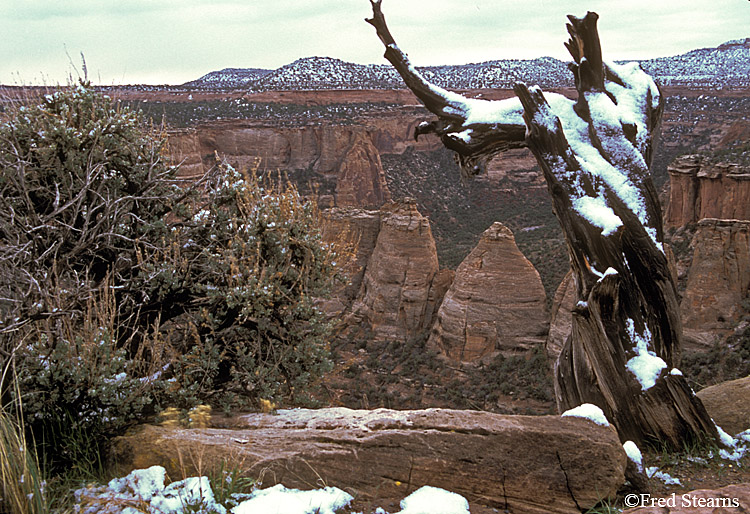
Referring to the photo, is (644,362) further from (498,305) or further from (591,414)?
(498,305)

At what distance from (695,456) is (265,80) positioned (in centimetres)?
7927

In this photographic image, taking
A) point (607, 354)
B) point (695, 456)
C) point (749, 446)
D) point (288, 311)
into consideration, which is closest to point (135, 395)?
point (288, 311)

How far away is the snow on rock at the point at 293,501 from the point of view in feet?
10.4

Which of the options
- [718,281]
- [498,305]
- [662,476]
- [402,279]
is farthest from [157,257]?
[718,281]

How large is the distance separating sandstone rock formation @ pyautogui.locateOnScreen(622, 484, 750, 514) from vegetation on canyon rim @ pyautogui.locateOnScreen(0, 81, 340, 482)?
3698 mm

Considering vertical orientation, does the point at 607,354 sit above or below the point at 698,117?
below

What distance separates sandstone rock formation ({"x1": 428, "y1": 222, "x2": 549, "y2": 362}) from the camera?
1995 cm

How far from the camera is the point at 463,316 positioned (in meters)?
20.6

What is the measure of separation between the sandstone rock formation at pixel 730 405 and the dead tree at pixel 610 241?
2.77 ft

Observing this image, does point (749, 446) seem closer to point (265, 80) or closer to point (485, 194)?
point (485, 194)

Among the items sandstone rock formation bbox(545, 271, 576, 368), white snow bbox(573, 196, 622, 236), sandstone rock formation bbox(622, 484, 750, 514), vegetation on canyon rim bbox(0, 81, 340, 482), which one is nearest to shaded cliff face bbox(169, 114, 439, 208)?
sandstone rock formation bbox(545, 271, 576, 368)

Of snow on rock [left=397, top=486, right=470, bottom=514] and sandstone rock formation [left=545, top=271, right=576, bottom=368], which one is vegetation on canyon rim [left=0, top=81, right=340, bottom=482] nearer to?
snow on rock [left=397, top=486, right=470, bottom=514]

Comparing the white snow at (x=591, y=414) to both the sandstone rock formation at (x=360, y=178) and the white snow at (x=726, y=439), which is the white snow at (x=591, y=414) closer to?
the white snow at (x=726, y=439)

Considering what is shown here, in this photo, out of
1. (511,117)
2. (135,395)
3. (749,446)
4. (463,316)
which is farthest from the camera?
(463,316)
